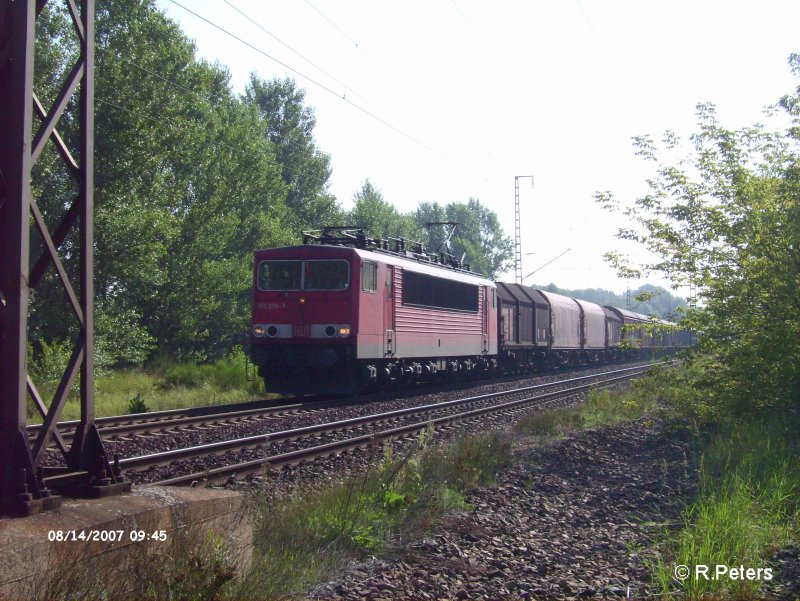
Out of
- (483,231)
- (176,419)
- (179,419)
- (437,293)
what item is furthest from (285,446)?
(483,231)

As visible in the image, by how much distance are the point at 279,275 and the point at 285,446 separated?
7.61 m

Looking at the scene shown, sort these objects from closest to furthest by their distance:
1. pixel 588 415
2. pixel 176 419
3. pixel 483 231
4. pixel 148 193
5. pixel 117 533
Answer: pixel 117 533
pixel 176 419
pixel 588 415
pixel 148 193
pixel 483 231

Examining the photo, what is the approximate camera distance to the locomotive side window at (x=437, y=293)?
19.3 m

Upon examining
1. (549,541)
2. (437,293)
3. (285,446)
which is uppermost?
(437,293)

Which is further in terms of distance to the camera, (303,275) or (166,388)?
(166,388)

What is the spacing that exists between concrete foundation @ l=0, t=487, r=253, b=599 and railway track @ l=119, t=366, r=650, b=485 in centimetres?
188

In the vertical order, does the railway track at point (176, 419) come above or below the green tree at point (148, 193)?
below

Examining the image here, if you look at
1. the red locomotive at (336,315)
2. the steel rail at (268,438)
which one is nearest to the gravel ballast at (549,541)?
the steel rail at (268,438)

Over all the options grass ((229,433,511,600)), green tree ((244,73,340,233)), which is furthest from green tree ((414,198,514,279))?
grass ((229,433,511,600))

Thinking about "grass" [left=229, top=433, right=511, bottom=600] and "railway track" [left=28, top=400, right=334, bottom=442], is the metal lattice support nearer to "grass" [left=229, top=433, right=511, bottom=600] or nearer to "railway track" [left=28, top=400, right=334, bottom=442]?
"grass" [left=229, top=433, right=511, bottom=600]

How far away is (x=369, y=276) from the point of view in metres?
17.3

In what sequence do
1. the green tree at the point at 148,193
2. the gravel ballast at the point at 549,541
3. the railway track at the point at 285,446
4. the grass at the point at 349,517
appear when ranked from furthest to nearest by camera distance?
the green tree at the point at 148,193, the railway track at the point at 285,446, the gravel ballast at the point at 549,541, the grass at the point at 349,517

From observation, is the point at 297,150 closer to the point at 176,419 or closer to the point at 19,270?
the point at 176,419

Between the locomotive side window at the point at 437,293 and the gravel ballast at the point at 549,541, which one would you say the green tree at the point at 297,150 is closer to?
the locomotive side window at the point at 437,293
